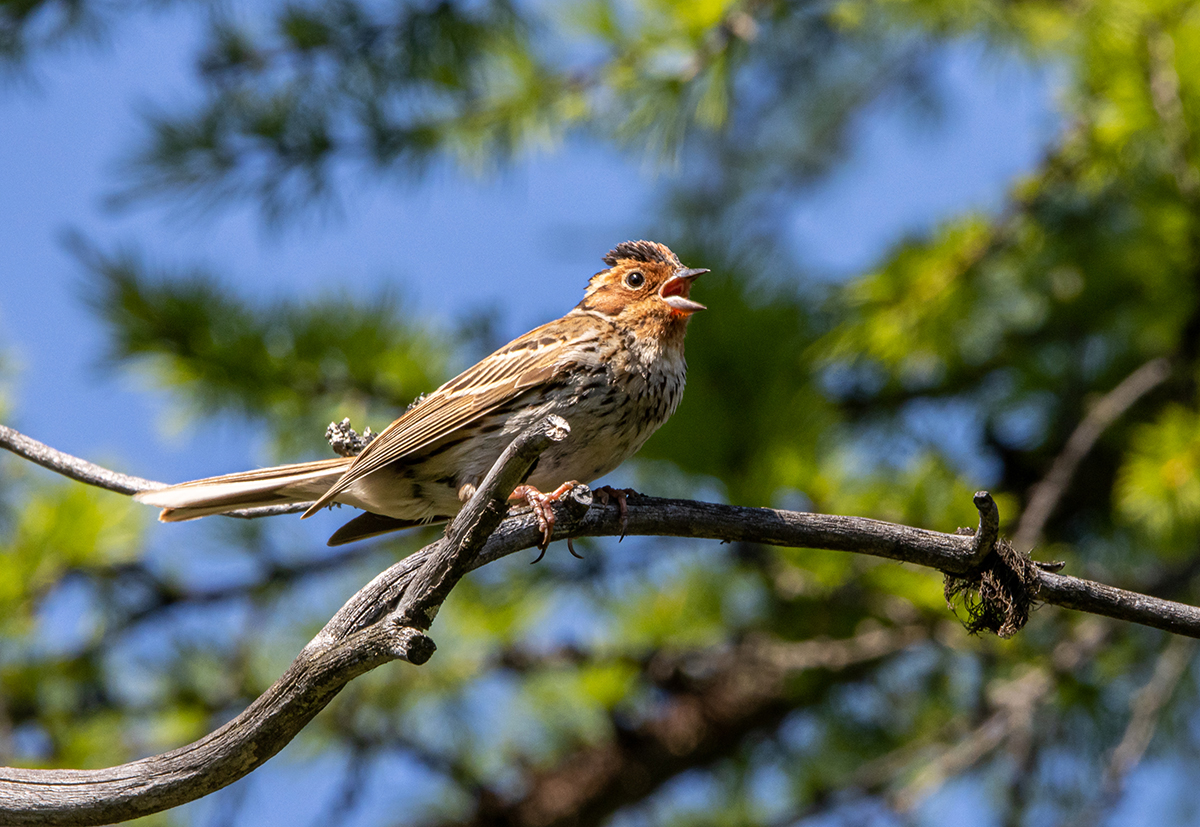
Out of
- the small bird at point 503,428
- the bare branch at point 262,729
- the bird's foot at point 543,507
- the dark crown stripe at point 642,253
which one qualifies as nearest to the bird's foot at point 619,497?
the bird's foot at point 543,507

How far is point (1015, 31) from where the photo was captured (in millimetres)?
6488

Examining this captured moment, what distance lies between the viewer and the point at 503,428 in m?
3.31

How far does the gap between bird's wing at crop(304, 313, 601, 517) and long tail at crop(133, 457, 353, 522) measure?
0.17 meters

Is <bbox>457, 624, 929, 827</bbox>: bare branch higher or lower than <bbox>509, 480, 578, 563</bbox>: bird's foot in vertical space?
higher

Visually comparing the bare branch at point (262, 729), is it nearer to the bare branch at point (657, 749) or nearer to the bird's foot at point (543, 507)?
the bird's foot at point (543, 507)

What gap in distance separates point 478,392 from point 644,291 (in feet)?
2.21

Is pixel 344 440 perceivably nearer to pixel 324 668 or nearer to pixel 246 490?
pixel 246 490

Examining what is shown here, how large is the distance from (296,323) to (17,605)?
1487 millimetres

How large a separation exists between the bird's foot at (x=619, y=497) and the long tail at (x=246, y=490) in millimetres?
873

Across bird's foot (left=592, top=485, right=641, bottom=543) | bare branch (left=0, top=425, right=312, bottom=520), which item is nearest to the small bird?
bare branch (left=0, top=425, right=312, bottom=520)

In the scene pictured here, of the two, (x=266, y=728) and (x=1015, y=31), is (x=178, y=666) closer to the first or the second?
(x=266, y=728)

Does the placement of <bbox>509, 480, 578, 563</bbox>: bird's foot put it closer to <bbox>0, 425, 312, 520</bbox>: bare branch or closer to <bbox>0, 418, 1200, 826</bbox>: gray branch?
<bbox>0, 418, 1200, 826</bbox>: gray branch

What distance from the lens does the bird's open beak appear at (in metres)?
3.58

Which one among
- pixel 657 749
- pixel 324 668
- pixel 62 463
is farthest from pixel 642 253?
pixel 657 749
